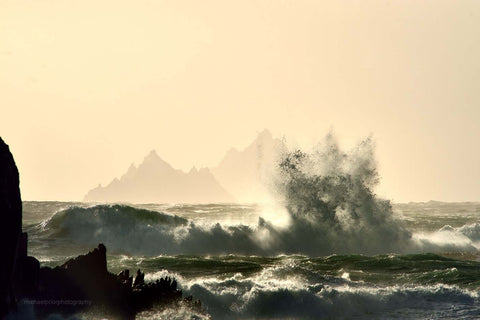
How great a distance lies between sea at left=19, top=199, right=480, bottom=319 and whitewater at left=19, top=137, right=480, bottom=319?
0.05 metres

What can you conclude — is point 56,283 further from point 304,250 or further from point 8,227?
point 304,250

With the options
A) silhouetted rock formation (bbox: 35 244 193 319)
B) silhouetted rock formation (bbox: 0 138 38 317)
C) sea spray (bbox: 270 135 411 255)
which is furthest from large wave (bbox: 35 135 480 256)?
silhouetted rock formation (bbox: 0 138 38 317)

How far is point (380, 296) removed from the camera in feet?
76.4

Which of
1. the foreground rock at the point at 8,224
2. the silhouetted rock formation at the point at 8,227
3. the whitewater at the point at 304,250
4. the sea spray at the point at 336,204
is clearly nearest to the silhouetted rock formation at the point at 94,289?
the whitewater at the point at 304,250

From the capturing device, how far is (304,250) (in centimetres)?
3906

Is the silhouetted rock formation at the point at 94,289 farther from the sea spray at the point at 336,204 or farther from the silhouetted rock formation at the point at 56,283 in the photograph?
the sea spray at the point at 336,204

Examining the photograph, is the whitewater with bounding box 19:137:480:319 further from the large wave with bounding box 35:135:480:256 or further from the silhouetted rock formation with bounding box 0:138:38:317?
the silhouetted rock formation with bounding box 0:138:38:317

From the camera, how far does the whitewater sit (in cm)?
2230

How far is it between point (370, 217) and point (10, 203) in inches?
1179

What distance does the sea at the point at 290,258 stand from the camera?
22141mm

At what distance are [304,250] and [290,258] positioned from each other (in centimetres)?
452

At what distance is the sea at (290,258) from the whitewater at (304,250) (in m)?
0.05

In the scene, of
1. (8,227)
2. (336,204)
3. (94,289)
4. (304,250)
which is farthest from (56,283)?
(336,204)

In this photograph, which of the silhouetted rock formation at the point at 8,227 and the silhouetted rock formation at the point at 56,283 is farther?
the silhouetted rock formation at the point at 56,283
